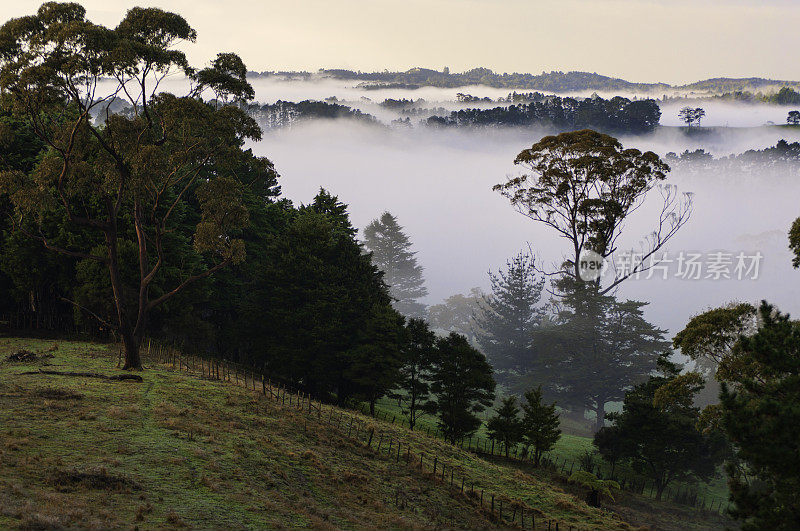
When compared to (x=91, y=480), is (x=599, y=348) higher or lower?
lower

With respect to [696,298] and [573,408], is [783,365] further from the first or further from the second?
[696,298]

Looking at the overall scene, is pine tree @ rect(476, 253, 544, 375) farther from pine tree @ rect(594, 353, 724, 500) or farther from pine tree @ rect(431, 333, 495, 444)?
pine tree @ rect(431, 333, 495, 444)

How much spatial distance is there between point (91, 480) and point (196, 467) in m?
3.30

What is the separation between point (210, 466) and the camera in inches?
683

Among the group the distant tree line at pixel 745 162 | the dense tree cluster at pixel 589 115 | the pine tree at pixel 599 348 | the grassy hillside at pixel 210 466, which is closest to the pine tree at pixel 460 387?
the grassy hillside at pixel 210 466

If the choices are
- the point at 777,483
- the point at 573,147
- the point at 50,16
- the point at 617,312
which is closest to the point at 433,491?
Answer: the point at 777,483

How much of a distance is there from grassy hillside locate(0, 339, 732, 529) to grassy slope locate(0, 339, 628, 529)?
0.06 meters

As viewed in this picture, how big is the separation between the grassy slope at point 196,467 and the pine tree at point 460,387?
28.4 feet

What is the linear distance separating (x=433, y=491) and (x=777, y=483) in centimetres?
1180

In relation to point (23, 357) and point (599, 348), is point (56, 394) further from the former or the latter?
point (599, 348)

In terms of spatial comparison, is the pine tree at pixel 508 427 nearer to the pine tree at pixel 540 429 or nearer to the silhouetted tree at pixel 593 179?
the pine tree at pixel 540 429

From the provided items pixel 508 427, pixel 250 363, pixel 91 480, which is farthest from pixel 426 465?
pixel 250 363

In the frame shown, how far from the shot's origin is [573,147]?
5291cm

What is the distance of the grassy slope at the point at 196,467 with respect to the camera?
1347 cm
